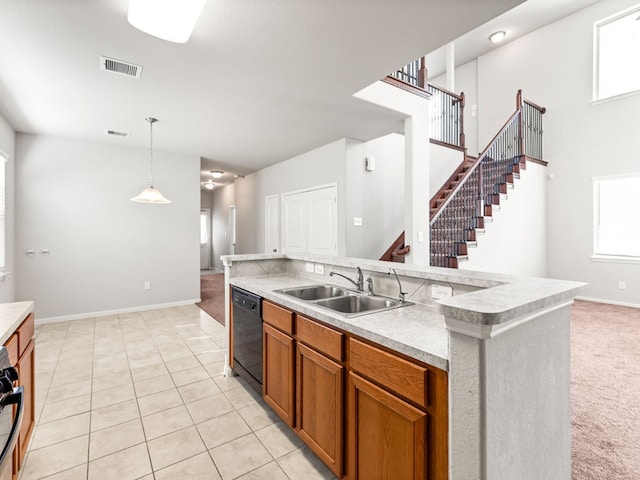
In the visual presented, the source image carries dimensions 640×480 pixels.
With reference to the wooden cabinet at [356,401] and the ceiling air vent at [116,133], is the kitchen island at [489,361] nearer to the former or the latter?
the wooden cabinet at [356,401]

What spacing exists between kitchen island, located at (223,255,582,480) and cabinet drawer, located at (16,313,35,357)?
152 centimetres

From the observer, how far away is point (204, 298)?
621 centimetres

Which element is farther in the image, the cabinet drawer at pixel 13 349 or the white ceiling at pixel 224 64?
the white ceiling at pixel 224 64

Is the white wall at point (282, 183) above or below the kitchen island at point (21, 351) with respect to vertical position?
above

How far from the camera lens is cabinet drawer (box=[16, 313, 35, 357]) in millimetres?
1644

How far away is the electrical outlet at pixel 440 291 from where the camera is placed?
5.58 feet

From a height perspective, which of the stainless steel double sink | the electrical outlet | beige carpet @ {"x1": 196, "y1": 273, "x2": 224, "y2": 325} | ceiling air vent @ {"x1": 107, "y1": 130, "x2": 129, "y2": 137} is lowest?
beige carpet @ {"x1": 196, "y1": 273, "x2": 224, "y2": 325}

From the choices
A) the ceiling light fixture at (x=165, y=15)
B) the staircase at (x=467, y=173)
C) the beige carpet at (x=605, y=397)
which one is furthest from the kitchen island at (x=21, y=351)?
the staircase at (x=467, y=173)

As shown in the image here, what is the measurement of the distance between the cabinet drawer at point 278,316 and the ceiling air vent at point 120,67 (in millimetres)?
2346

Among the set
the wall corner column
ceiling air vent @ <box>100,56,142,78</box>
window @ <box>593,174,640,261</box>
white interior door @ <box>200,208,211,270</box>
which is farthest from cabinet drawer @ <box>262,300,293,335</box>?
white interior door @ <box>200,208,211,270</box>

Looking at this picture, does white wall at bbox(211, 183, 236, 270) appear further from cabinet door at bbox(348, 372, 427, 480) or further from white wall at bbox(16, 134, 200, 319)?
cabinet door at bbox(348, 372, 427, 480)

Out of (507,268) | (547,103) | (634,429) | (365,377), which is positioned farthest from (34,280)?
(547,103)

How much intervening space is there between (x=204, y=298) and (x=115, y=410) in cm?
391

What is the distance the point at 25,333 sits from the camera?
1.75 meters
